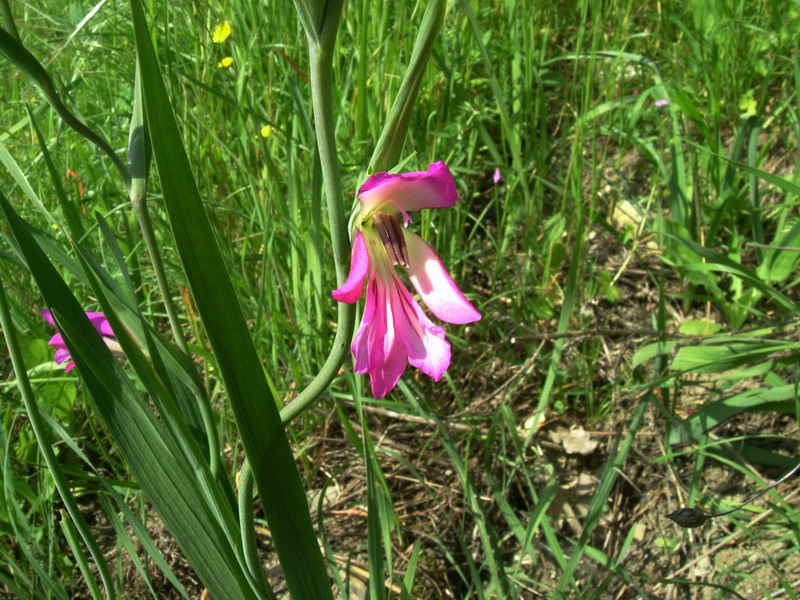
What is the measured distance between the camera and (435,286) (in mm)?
863

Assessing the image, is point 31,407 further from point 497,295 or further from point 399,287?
point 497,295

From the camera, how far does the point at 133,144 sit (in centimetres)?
93

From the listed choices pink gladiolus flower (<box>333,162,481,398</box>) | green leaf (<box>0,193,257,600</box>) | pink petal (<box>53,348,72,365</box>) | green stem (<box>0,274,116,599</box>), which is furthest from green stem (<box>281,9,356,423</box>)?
Answer: pink petal (<box>53,348,72,365</box>)

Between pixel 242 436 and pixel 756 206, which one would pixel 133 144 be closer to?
pixel 242 436

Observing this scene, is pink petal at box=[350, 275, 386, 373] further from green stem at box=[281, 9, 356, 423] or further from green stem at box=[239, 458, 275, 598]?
green stem at box=[239, 458, 275, 598]

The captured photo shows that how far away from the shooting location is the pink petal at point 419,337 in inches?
32.0

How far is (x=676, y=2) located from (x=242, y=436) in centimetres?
249

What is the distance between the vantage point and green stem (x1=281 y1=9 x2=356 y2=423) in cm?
70

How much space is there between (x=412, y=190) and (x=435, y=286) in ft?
0.38

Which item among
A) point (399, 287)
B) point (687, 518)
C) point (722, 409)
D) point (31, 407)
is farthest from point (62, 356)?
point (722, 409)

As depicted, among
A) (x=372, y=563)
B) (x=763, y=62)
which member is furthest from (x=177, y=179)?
(x=763, y=62)

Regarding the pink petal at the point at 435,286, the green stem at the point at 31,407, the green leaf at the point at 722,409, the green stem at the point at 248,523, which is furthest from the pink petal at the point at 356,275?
the green leaf at the point at 722,409

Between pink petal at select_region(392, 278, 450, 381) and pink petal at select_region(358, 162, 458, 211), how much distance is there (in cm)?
11

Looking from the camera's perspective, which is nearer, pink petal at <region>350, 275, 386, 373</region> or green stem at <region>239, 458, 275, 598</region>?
pink petal at <region>350, 275, 386, 373</region>
